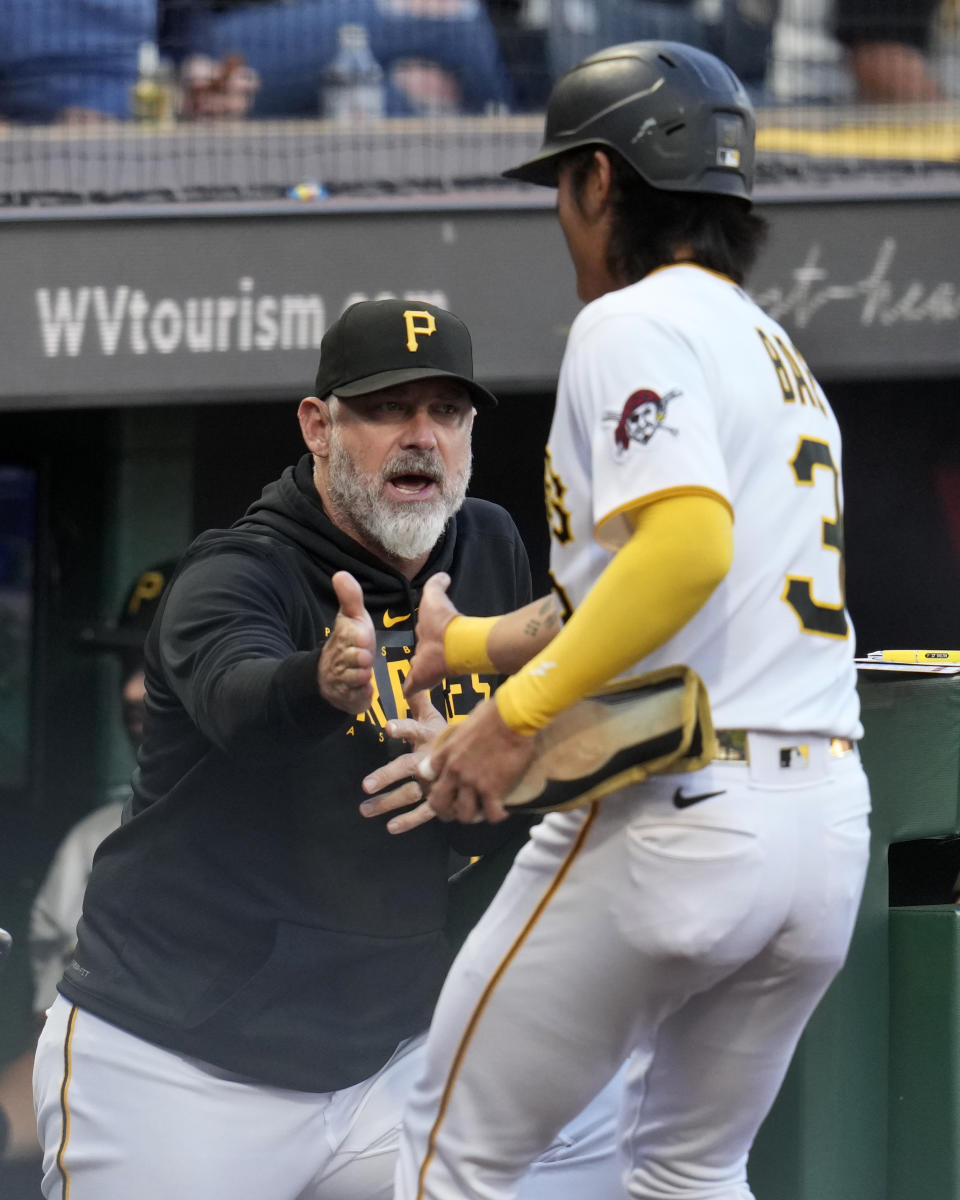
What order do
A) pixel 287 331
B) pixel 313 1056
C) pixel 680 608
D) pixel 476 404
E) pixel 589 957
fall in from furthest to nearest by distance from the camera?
1. pixel 287 331
2. pixel 476 404
3. pixel 313 1056
4. pixel 589 957
5. pixel 680 608

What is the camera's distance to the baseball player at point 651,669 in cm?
178

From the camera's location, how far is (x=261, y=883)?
2.51 meters

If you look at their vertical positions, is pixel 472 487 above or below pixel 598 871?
above

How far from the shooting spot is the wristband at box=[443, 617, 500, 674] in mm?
2057

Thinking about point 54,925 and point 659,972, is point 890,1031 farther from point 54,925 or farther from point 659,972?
point 54,925

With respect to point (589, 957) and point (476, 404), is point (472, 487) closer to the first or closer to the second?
point (476, 404)

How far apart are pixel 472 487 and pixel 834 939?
3904mm

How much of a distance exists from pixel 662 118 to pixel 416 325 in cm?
80

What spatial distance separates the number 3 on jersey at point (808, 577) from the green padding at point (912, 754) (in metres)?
0.62

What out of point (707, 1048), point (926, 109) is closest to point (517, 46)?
point (926, 109)

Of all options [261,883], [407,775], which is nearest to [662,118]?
[407,775]

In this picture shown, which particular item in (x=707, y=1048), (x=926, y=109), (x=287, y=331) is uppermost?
(x=926, y=109)

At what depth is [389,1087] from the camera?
2564mm

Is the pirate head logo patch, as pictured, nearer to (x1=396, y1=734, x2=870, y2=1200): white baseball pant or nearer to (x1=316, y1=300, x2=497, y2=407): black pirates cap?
(x1=396, y1=734, x2=870, y2=1200): white baseball pant
